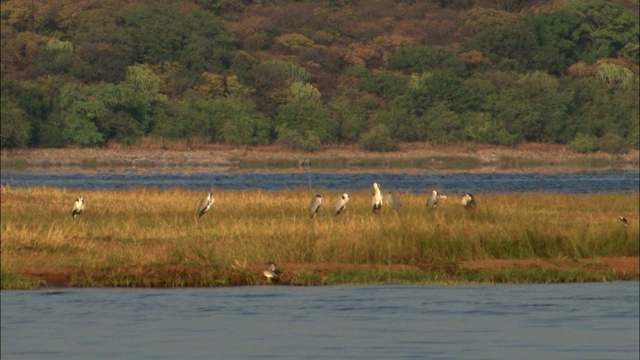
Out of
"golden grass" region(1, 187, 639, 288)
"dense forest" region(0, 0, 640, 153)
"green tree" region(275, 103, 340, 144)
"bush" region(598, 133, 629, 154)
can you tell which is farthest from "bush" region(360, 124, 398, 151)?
"golden grass" region(1, 187, 639, 288)

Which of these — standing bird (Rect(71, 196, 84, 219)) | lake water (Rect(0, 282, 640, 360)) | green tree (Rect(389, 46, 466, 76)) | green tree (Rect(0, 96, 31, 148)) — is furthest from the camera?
green tree (Rect(389, 46, 466, 76))

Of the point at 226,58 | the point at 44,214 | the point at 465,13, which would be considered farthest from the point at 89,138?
the point at 44,214

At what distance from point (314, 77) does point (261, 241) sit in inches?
3970

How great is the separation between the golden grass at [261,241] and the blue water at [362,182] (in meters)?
28.3

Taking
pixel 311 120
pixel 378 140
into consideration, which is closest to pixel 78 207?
pixel 378 140

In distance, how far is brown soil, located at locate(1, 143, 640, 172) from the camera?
10150cm

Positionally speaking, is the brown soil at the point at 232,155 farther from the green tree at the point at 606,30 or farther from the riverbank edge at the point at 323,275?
the riverbank edge at the point at 323,275

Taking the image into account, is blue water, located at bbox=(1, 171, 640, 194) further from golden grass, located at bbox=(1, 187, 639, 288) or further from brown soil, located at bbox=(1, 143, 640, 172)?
golden grass, located at bbox=(1, 187, 639, 288)

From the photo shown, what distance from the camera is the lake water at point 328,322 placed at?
1709 centimetres

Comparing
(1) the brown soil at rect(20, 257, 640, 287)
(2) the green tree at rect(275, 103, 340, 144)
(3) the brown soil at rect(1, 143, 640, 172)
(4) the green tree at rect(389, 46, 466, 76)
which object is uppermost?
(1) the brown soil at rect(20, 257, 640, 287)

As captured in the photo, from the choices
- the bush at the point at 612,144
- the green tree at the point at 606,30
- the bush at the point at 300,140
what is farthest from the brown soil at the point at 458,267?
the green tree at the point at 606,30

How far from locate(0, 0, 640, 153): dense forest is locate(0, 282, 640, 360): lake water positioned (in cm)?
7809

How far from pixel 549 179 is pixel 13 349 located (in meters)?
60.8

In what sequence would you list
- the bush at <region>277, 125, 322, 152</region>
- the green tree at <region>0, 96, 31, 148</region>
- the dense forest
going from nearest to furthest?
1. the green tree at <region>0, 96, 31, 148</region>
2. the bush at <region>277, 125, 322, 152</region>
3. the dense forest
